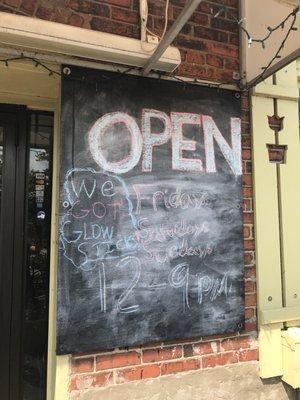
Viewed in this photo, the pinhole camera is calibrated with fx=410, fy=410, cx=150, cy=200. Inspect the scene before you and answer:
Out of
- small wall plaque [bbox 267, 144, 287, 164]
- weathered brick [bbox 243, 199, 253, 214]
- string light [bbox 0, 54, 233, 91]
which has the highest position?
string light [bbox 0, 54, 233, 91]

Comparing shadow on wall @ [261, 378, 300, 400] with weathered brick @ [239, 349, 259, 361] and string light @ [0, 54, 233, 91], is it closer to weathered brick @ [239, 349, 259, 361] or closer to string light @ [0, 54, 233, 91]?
weathered brick @ [239, 349, 259, 361]

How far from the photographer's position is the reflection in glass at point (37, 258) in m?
2.86

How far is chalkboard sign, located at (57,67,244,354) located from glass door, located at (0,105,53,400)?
53cm

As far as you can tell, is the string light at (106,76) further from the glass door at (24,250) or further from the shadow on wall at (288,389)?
the shadow on wall at (288,389)

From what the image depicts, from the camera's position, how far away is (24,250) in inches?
114

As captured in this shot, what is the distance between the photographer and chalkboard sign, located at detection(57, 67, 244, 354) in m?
2.51

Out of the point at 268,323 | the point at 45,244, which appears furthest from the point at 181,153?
the point at 268,323

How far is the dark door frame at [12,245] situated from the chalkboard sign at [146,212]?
1.81 feet

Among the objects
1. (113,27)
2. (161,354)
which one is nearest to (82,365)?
(161,354)

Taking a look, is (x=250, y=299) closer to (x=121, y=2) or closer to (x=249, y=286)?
(x=249, y=286)

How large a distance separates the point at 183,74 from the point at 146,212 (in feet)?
3.30

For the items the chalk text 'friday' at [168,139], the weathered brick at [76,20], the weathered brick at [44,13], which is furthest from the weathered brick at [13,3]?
→ the chalk text 'friday' at [168,139]

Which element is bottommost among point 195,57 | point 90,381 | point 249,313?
point 90,381

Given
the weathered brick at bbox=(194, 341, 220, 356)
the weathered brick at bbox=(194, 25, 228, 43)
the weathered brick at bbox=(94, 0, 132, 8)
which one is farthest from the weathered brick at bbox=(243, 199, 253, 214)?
the weathered brick at bbox=(94, 0, 132, 8)
